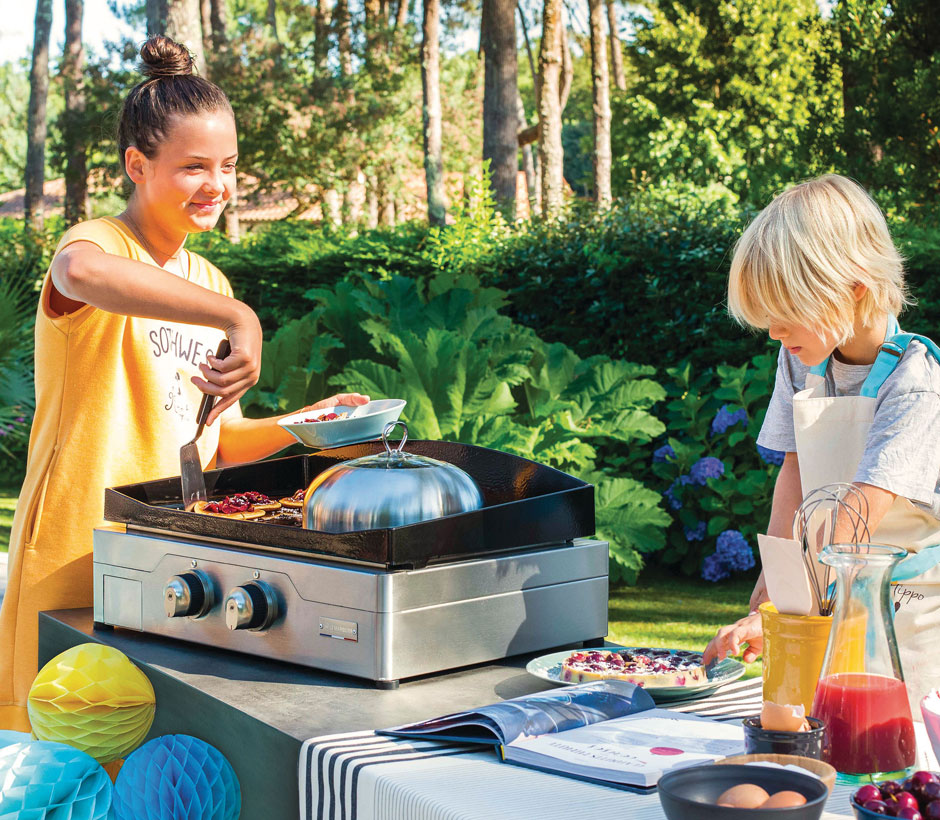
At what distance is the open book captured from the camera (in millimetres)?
1179

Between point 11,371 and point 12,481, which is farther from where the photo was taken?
point 12,481

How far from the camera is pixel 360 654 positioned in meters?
1.46

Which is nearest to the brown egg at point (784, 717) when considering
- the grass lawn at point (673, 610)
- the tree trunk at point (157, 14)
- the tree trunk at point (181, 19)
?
the grass lawn at point (673, 610)

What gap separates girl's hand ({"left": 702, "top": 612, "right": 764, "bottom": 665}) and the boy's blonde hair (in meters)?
0.47

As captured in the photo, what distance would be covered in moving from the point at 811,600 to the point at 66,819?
0.94m

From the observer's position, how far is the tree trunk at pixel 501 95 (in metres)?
12.0

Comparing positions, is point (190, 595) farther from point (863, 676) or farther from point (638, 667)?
point (863, 676)

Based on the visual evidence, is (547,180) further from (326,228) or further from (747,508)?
(747,508)

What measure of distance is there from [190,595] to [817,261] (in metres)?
1.09

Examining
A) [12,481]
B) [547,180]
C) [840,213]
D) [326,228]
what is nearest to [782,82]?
[547,180]

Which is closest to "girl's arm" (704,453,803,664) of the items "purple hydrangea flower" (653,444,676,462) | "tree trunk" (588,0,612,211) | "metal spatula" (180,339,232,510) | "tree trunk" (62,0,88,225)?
"metal spatula" (180,339,232,510)

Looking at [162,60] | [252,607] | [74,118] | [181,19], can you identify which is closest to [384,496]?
[252,607]

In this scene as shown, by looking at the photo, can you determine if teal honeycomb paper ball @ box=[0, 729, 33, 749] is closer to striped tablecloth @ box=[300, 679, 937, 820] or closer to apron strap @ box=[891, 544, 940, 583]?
striped tablecloth @ box=[300, 679, 937, 820]

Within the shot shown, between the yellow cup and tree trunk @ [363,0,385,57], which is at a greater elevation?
tree trunk @ [363,0,385,57]
